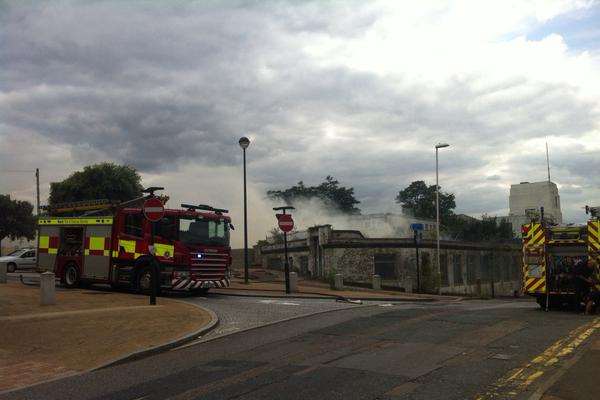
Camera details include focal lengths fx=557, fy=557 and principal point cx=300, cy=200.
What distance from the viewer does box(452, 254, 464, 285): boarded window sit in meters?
37.7

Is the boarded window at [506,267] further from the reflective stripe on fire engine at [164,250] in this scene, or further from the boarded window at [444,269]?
the reflective stripe on fire engine at [164,250]

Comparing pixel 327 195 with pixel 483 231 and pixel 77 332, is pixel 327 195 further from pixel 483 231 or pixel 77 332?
pixel 77 332

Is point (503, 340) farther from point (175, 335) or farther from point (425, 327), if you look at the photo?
point (175, 335)

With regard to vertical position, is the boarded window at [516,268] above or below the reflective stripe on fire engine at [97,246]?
below

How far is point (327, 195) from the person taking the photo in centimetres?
7300

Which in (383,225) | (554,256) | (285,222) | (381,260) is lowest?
(381,260)

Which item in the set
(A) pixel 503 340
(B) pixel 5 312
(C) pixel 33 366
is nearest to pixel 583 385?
(A) pixel 503 340

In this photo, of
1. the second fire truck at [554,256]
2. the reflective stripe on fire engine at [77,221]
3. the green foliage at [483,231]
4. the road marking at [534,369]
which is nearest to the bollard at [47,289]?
the reflective stripe on fire engine at [77,221]

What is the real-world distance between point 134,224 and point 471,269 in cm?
2787

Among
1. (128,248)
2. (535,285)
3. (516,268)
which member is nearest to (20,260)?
(128,248)

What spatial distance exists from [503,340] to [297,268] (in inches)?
1102

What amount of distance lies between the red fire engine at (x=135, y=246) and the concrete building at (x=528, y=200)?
5132 cm

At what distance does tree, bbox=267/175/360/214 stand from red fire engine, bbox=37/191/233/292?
5037 cm

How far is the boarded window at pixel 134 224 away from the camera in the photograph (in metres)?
19.1
